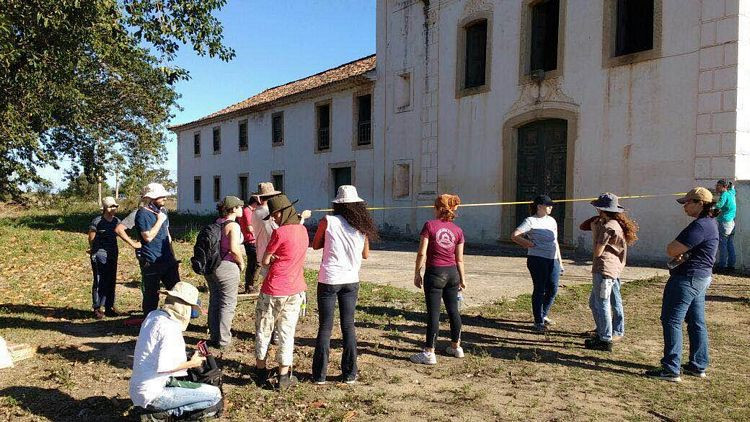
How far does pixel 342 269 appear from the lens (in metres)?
4.36

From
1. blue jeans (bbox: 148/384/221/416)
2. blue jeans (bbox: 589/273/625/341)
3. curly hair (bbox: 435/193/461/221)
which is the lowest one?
blue jeans (bbox: 148/384/221/416)

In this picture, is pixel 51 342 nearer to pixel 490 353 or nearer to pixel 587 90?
pixel 490 353

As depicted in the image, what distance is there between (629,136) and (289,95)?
15.1m

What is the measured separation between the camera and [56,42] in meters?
8.85

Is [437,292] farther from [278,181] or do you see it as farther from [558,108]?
[278,181]

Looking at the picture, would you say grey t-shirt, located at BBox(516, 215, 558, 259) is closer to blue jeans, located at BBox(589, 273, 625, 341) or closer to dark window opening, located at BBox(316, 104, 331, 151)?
blue jeans, located at BBox(589, 273, 625, 341)

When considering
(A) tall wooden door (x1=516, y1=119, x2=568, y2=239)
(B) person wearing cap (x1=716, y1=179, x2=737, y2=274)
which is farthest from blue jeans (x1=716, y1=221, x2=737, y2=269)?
(A) tall wooden door (x1=516, y1=119, x2=568, y2=239)

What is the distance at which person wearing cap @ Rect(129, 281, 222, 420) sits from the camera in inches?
137

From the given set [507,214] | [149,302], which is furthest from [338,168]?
[149,302]

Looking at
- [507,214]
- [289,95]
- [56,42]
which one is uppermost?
[289,95]

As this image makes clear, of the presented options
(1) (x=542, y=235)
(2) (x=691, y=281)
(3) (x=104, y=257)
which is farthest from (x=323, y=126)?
(2) (x=691, y=281)

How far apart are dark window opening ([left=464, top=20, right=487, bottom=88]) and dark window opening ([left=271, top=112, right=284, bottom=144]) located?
36.5ft

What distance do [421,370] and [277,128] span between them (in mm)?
21510

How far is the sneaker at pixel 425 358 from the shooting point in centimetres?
498
